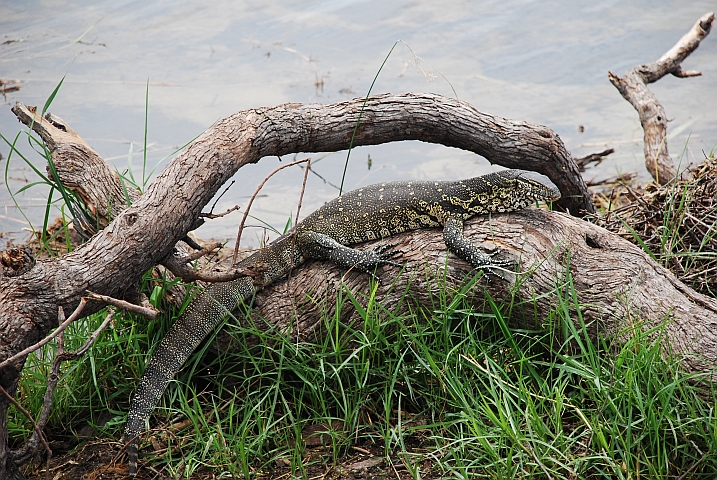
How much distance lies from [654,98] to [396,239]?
14.2 ft

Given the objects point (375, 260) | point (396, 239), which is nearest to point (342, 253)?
Result: point (375, 260)

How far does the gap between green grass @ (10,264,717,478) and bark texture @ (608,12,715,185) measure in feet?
11.8

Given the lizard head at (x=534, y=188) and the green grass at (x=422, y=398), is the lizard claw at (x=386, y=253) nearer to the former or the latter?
the green grass at (x=422, y=398)

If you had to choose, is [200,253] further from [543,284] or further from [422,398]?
[543,284]

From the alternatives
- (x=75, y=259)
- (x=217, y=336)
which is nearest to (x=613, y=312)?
(x=217, y=336)

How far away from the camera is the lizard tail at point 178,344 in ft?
15.3

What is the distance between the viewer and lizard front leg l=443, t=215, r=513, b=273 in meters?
4.84

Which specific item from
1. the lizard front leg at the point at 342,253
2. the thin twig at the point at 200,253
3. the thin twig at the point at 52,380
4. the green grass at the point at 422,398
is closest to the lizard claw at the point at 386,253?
the lizard front leg at the point at 342,253

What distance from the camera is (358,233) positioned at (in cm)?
544

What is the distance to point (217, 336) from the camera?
16.8 ft

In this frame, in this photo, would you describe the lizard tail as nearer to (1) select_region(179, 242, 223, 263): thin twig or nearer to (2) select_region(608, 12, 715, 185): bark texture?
(1) select_region(179, 242, 223, 263): thin twig

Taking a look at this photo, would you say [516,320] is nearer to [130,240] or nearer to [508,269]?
[508,269]

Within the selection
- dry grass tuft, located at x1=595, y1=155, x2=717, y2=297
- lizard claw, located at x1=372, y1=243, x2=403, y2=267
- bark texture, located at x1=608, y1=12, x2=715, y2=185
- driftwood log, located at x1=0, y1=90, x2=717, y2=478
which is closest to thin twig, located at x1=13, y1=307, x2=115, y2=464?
driftwood log, located at x1=0, y1=90, x2=717, y2=478

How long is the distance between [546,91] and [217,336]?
7.65 metres
